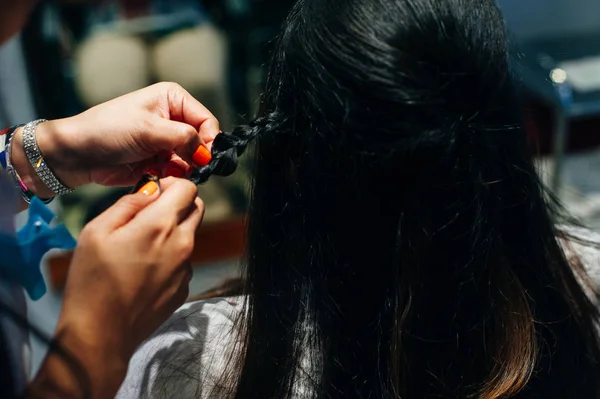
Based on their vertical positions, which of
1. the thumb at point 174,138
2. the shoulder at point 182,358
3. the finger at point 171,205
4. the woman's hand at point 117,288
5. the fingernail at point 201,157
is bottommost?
the shoulder at point 182,358

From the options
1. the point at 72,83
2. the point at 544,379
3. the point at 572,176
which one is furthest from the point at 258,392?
the point at 572,176

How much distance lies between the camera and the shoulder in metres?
0.59

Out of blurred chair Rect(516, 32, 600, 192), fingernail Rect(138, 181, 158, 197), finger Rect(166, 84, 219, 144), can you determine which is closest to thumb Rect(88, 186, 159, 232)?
fingernail Rect(138, 181, 158, 197)

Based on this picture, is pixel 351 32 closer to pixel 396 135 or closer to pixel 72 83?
pixel 396 135

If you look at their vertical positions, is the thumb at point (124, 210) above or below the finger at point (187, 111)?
below

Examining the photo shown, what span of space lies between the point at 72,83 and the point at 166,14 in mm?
248

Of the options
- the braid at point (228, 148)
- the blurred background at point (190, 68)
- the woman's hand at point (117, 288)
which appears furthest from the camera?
the blurred background at point (190, 68)

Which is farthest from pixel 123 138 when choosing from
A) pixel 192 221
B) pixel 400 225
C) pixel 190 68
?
pixel 190 68

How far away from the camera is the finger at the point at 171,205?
0.46 meters

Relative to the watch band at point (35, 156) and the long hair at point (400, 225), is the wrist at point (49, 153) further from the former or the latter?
the long hair at point (400, 225)

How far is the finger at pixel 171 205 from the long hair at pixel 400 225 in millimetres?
77

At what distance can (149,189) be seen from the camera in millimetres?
503

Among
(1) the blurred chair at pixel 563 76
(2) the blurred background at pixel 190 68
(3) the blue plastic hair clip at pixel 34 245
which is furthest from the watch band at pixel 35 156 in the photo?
(1) the blurred chair at pixel 563 76

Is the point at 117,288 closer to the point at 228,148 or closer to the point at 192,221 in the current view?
the point at 192,221
